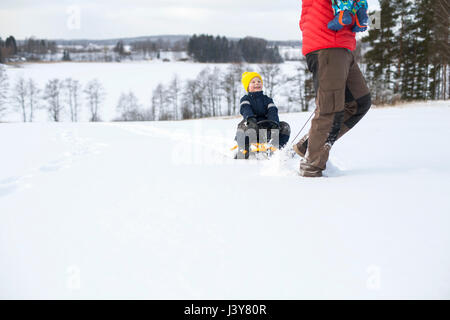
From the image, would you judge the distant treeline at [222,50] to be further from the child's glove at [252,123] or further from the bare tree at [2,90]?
the child's glove at [252,123]

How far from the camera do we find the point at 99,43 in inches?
4599

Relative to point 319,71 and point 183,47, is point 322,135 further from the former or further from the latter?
point 183,47

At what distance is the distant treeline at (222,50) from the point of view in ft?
215

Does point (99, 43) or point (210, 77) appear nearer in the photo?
point (210, 77)

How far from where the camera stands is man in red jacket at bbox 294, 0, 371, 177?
2396mm

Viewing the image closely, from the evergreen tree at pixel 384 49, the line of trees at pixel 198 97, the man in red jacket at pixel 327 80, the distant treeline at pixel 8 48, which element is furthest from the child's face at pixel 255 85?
the distant treeline at pixel 8 48

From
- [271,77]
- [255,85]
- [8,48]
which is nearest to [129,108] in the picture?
[271,77]

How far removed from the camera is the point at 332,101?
244 centimetres

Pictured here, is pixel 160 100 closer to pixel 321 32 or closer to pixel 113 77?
pixel 113 77

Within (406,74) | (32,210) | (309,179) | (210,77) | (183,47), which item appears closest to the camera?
(32,210)

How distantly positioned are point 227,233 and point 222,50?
84.7 m
